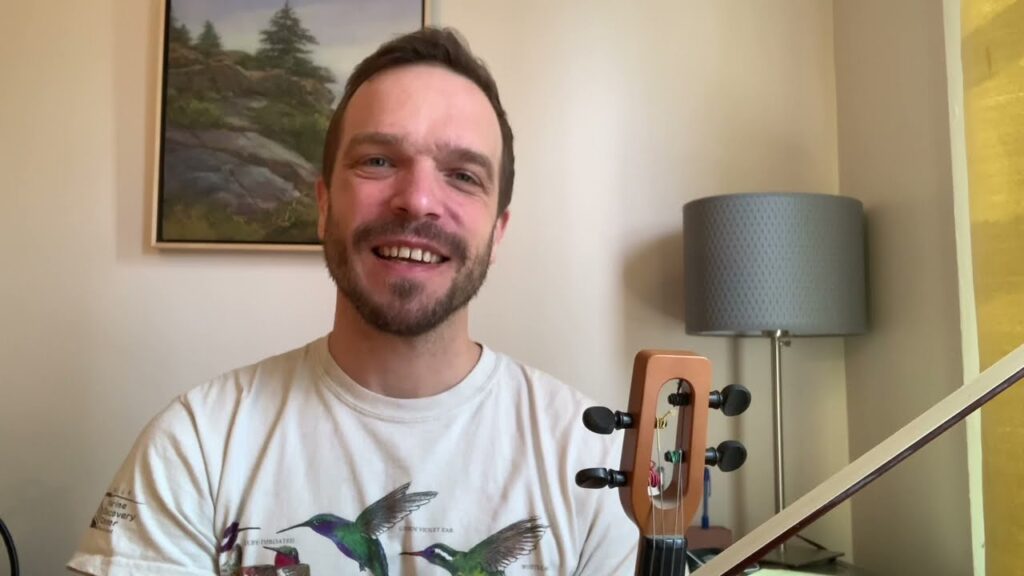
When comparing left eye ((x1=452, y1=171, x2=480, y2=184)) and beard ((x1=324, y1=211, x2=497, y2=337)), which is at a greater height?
left eye ((x1=452, y1=171, x2=480, y2=184))

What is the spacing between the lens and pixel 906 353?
127cm

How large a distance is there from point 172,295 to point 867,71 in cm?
140

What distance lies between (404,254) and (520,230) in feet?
2.02

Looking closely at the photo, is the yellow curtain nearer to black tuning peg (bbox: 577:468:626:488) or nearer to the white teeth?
black tuning peg (bbox: 577:468:626:488)

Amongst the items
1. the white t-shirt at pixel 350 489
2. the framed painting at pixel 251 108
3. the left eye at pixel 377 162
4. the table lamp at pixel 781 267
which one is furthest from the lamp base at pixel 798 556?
the framed painting at pixel 251 108

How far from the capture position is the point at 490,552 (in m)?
0.85

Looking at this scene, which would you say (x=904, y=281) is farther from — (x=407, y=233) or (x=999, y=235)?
(x=407, y=233)

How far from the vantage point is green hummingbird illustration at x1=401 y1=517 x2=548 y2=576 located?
2.78ft

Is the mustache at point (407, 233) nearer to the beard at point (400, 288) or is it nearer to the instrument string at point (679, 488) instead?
the beard at point (400, 288)

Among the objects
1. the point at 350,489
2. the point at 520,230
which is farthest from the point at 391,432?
the point at 520,230

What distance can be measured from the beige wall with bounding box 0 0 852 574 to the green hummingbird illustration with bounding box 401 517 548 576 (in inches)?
25.0

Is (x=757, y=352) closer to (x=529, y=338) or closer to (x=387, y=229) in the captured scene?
(x=529, y=338)

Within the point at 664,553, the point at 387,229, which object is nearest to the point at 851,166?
the point at 387,229

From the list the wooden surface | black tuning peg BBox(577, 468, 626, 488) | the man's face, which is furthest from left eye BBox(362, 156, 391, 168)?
the wooden surface
